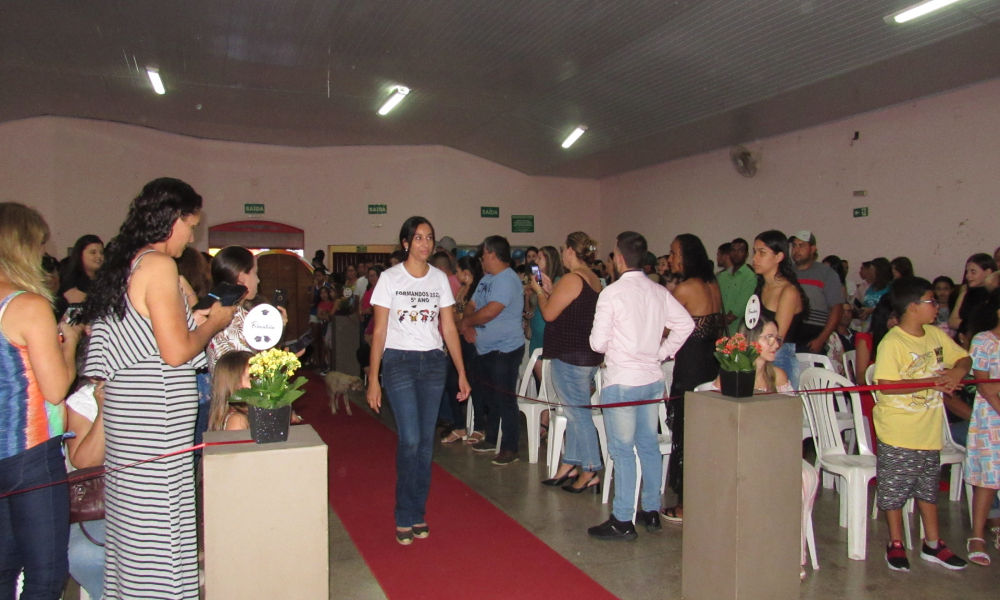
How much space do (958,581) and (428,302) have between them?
2701 mm

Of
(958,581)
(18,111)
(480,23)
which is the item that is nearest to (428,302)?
(958,581)

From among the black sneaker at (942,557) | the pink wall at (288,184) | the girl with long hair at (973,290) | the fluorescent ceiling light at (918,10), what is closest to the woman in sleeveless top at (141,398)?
the black sneaker at (942,557)

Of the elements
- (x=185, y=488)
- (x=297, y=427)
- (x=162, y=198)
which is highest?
(x=162, y=198)

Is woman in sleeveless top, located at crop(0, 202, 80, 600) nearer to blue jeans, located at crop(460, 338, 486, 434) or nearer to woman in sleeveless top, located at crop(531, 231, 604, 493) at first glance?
woman in sleeveless top, located at crop(531, 231, 604, 493)

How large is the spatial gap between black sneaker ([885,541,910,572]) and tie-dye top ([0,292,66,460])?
11.3 feet

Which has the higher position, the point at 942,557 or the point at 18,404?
the point at 18,404

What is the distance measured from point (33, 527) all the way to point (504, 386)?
3.32 m

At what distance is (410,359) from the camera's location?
3.38m

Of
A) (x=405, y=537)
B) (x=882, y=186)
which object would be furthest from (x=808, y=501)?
(x=882, y=186)

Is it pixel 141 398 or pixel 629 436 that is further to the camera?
pixel 629 436

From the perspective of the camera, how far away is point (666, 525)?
3762 mm

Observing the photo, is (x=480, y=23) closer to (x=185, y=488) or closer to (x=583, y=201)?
(x=185, y=488)

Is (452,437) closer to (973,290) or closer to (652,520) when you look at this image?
(652,520)

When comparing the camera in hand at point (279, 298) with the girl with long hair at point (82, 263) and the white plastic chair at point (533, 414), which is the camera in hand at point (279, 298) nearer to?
the girl with long hair at point (82, 263)
